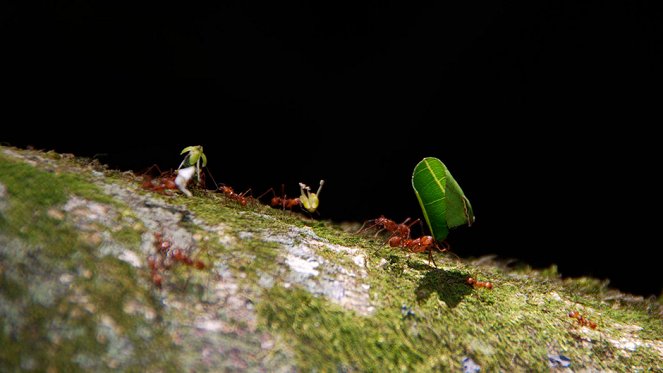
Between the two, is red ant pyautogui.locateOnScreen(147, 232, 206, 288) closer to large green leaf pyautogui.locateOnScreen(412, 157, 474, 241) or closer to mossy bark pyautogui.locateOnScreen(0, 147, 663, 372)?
mossy bark pyautogui.locateOnScreen(0, 147, 663, 372)

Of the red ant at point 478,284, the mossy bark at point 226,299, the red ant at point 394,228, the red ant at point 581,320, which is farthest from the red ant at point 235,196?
the red ant at point 581,320

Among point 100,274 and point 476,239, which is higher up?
point 100,274

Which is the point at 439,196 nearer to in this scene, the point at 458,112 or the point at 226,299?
the point at 226,299

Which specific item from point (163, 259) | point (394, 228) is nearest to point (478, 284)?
point (394, 228)

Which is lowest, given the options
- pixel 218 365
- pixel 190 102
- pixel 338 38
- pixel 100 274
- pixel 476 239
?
pixel 476 239

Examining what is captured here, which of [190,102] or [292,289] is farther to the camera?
[190,102]

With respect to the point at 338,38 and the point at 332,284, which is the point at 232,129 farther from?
the point at 332,284

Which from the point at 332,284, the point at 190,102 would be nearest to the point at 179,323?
the point at 332,284

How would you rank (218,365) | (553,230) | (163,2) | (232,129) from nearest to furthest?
(218,365), (163,2), (232,129), (553,230)

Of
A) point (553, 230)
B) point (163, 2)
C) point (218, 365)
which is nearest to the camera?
point (218, 365)

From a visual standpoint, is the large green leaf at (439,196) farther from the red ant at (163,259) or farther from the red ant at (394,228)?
the red ant at (163,259)
